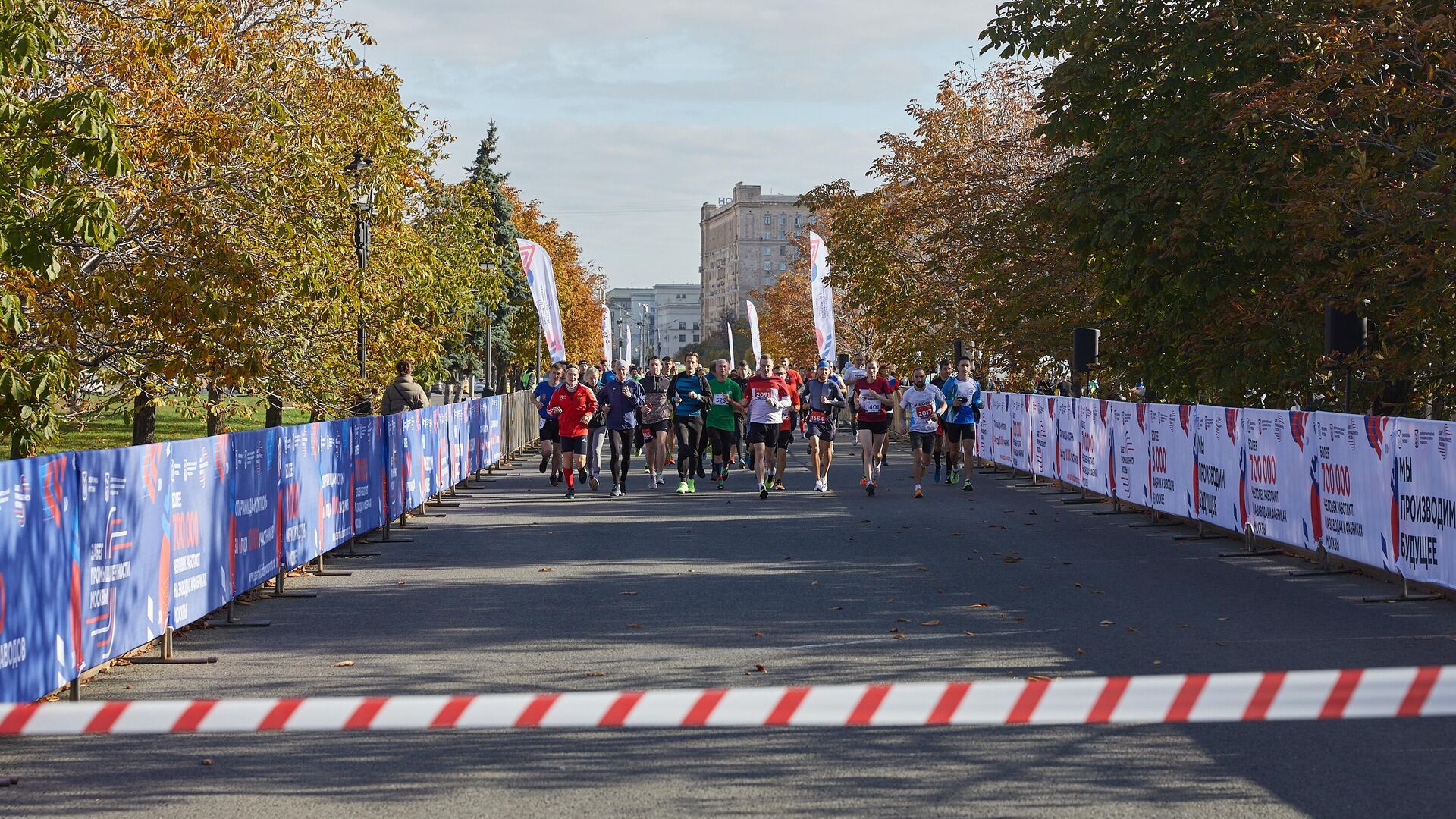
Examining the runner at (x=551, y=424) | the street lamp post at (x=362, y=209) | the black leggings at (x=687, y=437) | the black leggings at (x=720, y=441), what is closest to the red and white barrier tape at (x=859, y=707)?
the street lamp post at (x=362, y=209)

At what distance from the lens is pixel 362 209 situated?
2278 centimetres

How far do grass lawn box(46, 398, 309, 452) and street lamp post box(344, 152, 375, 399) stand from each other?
1.50 m

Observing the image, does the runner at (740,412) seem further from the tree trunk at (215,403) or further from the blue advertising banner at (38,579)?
the blue advertising banner at (38,579)

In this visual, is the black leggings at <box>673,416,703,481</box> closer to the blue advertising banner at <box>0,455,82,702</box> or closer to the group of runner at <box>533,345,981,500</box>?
the group of runner at <box>533,345,981,500</box>

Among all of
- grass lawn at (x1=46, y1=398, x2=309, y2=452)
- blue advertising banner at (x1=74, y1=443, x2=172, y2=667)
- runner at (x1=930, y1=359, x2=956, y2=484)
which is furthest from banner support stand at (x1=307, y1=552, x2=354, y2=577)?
runner at (x1=930, y1=359, x2=956, y2=484)

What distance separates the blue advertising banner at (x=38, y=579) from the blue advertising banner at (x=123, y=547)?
6.8 inches

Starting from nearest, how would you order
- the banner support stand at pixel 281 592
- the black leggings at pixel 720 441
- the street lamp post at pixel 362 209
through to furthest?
the banner support stand at pixel 281 592
the street lamp post at pixel 362 209
the black leggings at pixel 720 441

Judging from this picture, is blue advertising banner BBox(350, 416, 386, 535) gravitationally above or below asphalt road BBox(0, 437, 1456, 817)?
above

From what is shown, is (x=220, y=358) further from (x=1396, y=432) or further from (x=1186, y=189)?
(x=1186, y=189)

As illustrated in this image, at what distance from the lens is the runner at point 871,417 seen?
23.5 meters

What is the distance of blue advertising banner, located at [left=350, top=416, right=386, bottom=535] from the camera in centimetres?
1614

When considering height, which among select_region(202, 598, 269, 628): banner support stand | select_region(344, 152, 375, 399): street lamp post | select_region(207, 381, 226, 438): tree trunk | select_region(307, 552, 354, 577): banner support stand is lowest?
select_region(307, 552, 354, 577): banner support stand

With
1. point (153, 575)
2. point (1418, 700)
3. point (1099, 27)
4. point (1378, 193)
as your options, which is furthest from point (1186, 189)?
point (1418, 700)

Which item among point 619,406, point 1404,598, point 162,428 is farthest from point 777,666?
point 162,428
